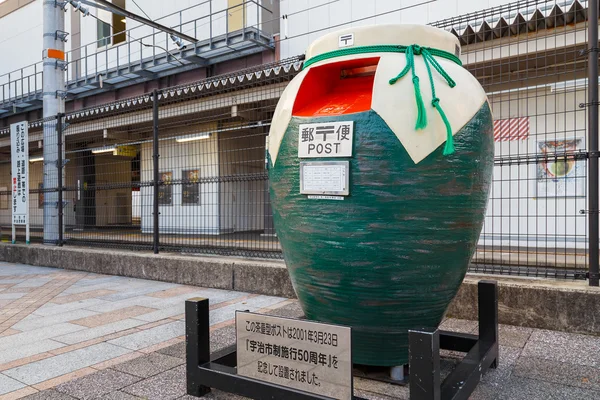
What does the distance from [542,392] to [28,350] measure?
11.2 feet

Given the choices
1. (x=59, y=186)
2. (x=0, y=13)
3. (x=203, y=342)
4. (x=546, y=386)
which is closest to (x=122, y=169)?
(x=59, y=186)

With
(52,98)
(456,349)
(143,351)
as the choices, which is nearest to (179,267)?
(143,351)

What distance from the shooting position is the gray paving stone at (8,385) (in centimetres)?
262

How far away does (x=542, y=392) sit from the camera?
2441 millimetres

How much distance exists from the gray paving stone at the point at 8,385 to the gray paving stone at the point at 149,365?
0.52m

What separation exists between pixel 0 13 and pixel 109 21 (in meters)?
7.86

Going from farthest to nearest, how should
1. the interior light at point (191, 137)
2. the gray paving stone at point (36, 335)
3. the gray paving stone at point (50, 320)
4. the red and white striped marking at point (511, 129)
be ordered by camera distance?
1. the interior light at point (191, 137)
2. the red and white striped marking at point (511, 129)
3. the gray paving stone at point (50, 320)
4. the gray paving stone at point (36, 335)

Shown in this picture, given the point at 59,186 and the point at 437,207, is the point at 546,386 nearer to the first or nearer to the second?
the point at 437,207

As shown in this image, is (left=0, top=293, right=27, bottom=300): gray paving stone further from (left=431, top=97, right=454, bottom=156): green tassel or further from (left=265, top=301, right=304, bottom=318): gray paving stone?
(left=431, top=97, right=454, bottom=156): green tassel

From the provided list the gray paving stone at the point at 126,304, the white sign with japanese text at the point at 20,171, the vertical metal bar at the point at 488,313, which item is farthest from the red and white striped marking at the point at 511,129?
the white sign with japanese text at the point at 20,171

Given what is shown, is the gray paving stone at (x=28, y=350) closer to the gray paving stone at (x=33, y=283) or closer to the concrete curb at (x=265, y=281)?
the concrete curb at (x=265, y=281)

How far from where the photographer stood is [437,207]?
2.16m

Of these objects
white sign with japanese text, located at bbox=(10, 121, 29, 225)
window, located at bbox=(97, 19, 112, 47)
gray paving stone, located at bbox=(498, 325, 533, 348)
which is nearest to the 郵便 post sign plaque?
gray paving stone, located at bbox=(498, 325, 533, 348)

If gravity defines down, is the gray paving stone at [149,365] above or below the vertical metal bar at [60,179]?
below
